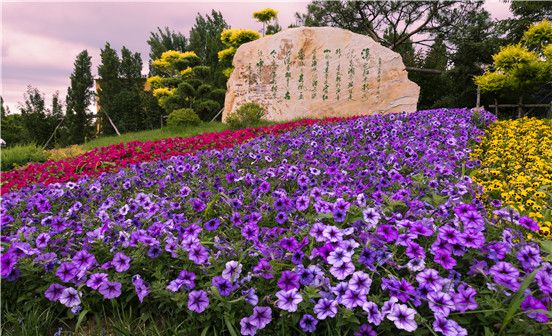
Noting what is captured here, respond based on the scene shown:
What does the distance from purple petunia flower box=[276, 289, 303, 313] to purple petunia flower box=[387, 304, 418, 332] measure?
360mm

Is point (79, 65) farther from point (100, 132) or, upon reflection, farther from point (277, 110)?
point (277, 110)

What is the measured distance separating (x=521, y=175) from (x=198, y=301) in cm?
322

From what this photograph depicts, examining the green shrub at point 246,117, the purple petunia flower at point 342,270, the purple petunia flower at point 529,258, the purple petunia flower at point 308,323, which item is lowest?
the purple petunia flower at point 308,323

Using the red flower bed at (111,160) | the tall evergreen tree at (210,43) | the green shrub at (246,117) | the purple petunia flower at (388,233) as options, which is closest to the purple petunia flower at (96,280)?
the purple petunia flower at (388,233)

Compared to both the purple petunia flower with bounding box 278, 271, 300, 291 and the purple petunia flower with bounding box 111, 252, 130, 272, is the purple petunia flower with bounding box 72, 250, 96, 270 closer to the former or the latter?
the purple petunia flower with bounding box 111, 252, 130, 272

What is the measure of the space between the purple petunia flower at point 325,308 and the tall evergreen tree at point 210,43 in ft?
65.4

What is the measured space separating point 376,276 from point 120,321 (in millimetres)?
1272

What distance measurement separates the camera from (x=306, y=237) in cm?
196

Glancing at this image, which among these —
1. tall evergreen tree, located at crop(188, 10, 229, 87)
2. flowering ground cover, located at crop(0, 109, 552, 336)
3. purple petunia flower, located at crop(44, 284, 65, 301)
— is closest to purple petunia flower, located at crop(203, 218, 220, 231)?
flowering ground cover, located at crop(0, 109, 552, 336)

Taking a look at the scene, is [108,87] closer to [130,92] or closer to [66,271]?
[130,92]

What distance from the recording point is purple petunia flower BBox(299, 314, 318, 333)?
1.62 m

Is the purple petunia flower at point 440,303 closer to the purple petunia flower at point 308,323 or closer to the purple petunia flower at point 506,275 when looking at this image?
the purple petunia flower at point 506,275

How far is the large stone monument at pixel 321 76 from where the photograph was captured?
38.8ft

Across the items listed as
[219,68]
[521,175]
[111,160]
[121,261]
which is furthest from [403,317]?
[219,68]
